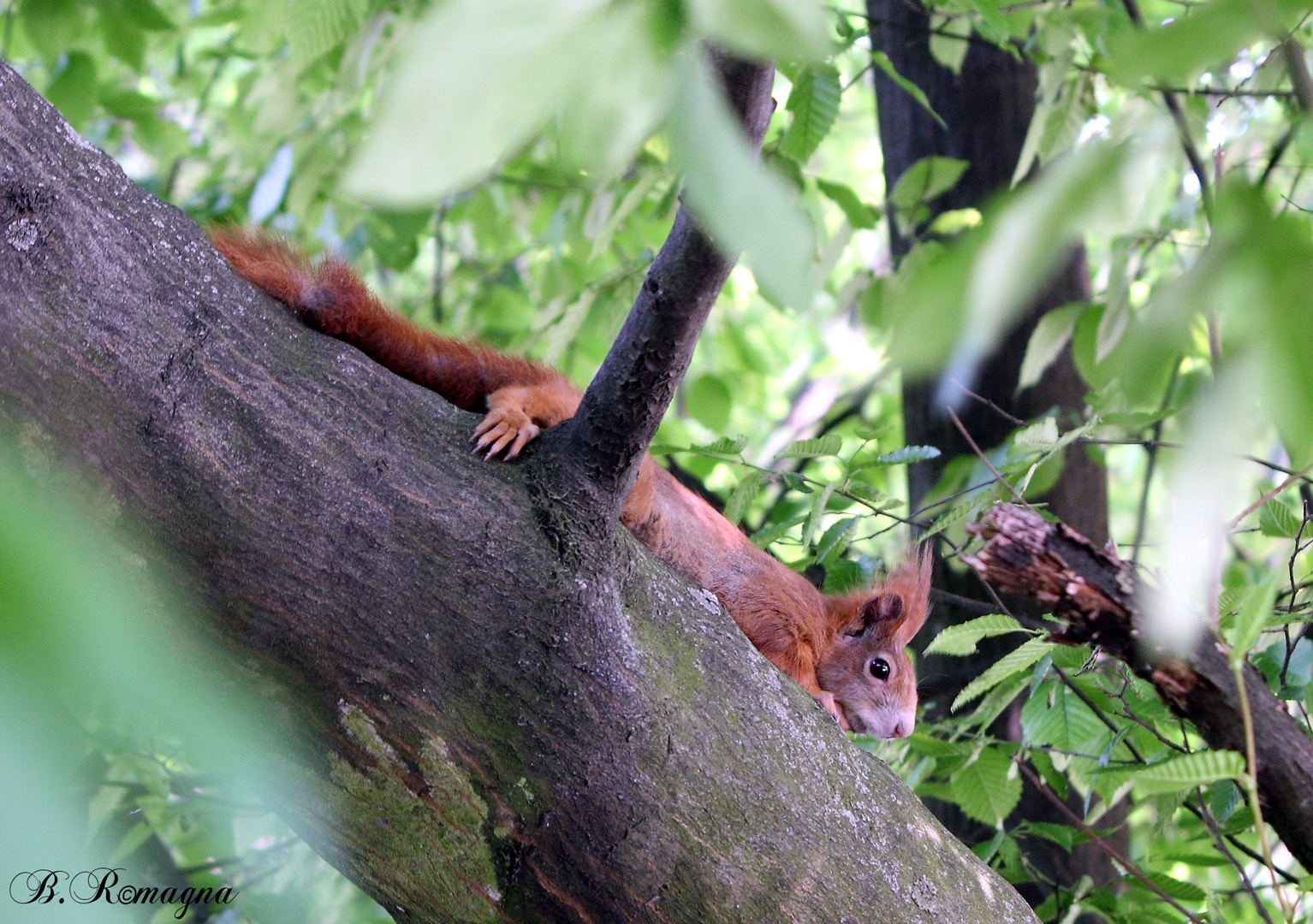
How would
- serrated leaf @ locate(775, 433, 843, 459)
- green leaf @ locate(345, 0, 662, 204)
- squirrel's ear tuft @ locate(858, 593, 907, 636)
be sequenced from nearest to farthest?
green leaf @ locate(345, 0, 662, 204), serrated leaf @ locate(775, 433, 843, 459), squirrel's ear tuft @ locate(858, 593, 907, 636)

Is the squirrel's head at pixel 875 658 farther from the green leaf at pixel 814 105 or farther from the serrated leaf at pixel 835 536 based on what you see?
the green leaf at pixel 814 105

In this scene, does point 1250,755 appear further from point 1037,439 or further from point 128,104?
point 128,104

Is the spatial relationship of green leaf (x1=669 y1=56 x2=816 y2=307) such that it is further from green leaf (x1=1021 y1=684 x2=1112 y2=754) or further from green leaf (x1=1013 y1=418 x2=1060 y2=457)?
green leaf (x1=1021 y1=684 x2=1112 y2=754)

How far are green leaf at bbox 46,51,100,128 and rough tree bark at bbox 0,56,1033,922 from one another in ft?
5.69

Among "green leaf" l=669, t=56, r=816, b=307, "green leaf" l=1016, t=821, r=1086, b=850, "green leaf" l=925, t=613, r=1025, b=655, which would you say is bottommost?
"green leaf" l=1016, t=821, r=1086, b=850

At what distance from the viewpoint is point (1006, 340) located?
3.21 m

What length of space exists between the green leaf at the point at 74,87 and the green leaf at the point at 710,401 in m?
1.95

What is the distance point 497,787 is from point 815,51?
1211mm

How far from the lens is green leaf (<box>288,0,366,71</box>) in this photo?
1.97m

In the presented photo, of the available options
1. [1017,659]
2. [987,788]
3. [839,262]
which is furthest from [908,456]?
[839,262]

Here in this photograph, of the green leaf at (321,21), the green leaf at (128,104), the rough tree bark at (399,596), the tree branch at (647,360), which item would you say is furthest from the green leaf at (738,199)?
the green leaf at (128,104)

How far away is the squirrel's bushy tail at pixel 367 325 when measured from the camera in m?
1.68

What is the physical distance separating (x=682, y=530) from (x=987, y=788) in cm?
84

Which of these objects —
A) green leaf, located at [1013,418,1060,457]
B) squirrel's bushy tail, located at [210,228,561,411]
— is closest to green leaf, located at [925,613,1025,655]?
green leaf, located at [1013,418,1060,457]
